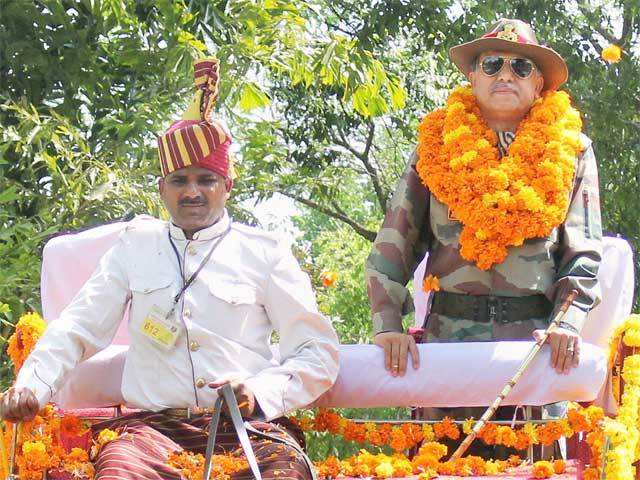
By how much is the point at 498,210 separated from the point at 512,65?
588 mm

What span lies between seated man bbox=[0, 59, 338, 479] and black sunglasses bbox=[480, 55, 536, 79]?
108 centimetres

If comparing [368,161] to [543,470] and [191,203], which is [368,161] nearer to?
[191,203]

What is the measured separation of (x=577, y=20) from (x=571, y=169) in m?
5.76

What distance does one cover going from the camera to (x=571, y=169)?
4.90 meters

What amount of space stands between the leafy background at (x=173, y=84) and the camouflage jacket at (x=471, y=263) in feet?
8.86

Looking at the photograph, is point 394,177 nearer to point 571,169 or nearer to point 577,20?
point 577,20

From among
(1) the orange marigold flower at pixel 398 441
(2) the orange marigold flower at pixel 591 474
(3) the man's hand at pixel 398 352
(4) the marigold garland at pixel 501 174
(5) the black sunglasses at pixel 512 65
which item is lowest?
(2) the orange marigold flower at pixel 591 474

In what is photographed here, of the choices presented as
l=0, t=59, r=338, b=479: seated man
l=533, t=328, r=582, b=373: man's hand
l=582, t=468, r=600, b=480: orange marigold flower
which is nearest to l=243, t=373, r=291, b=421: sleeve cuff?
l=0, t=59, r=338, b=479: seated man

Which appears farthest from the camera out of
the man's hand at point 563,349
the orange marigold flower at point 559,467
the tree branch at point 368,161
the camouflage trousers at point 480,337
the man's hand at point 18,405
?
the tree branch at point 368,161

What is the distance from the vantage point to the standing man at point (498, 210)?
4.83 m

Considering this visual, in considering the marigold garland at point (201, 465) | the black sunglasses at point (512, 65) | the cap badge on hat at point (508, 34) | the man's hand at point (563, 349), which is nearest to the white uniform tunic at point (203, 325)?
the marigold garland at point (201, 465)

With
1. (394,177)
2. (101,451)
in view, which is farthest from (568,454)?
(394,177)

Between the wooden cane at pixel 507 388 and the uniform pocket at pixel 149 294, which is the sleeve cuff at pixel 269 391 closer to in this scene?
the uniform pocket at pixel 149 294

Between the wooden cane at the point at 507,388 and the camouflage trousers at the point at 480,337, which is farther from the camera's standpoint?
the camouflage trousers at the point at 480,337
